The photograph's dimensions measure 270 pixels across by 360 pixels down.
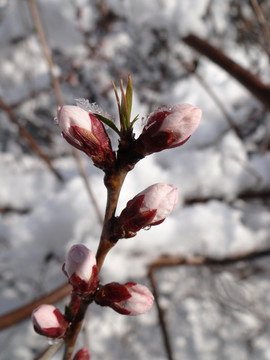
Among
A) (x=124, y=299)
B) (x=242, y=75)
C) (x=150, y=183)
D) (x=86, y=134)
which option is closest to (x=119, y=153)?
(x=86, y=134)

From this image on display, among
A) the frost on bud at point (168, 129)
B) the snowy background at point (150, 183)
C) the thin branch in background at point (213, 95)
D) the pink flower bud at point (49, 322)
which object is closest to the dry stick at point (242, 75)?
the snowy background at point (150, 183)

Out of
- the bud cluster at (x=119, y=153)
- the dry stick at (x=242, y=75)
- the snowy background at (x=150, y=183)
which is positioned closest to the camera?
the bud cluster at (x=119, y=153)

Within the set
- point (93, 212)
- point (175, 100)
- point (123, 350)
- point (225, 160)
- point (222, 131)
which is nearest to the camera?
point (93, 212)

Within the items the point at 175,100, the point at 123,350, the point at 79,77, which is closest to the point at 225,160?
the point at 175,100

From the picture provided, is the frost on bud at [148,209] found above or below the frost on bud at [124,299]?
above

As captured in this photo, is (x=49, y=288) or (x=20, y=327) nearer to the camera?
(x=49, y=288)

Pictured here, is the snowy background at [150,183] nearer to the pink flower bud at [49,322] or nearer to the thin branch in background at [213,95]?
the thin branch in background at [213,95]

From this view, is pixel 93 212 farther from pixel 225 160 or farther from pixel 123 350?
pixel 123 350
